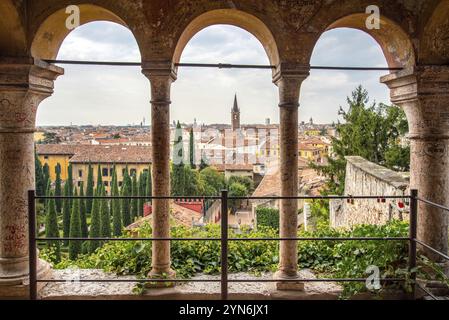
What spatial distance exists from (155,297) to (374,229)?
266 centimetres

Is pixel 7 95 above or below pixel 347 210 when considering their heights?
above

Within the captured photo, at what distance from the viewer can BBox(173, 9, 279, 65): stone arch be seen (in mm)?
3996

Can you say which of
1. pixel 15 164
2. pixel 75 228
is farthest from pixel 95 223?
pixel 15 164

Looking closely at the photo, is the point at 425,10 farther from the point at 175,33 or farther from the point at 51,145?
the point at 51,145

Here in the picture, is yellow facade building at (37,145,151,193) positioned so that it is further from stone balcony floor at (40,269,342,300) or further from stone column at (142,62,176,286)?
stone column at (142,62,176,286)

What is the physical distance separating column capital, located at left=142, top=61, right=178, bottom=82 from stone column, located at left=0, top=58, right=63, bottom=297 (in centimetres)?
109

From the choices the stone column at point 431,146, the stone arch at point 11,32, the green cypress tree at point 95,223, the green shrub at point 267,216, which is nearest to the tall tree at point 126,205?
the green cypress tree at point 95,223

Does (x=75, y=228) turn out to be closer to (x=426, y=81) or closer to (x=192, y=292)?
(x=192, y=292)

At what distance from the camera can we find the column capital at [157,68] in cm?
391

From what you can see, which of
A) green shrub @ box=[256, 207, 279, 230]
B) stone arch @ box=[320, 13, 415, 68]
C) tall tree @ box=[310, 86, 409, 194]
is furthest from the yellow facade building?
stone arch @ box=[320, 13, 415, 68]

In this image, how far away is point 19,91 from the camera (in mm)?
3877

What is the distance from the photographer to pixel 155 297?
3.88m

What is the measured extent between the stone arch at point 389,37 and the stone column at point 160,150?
1.84m
